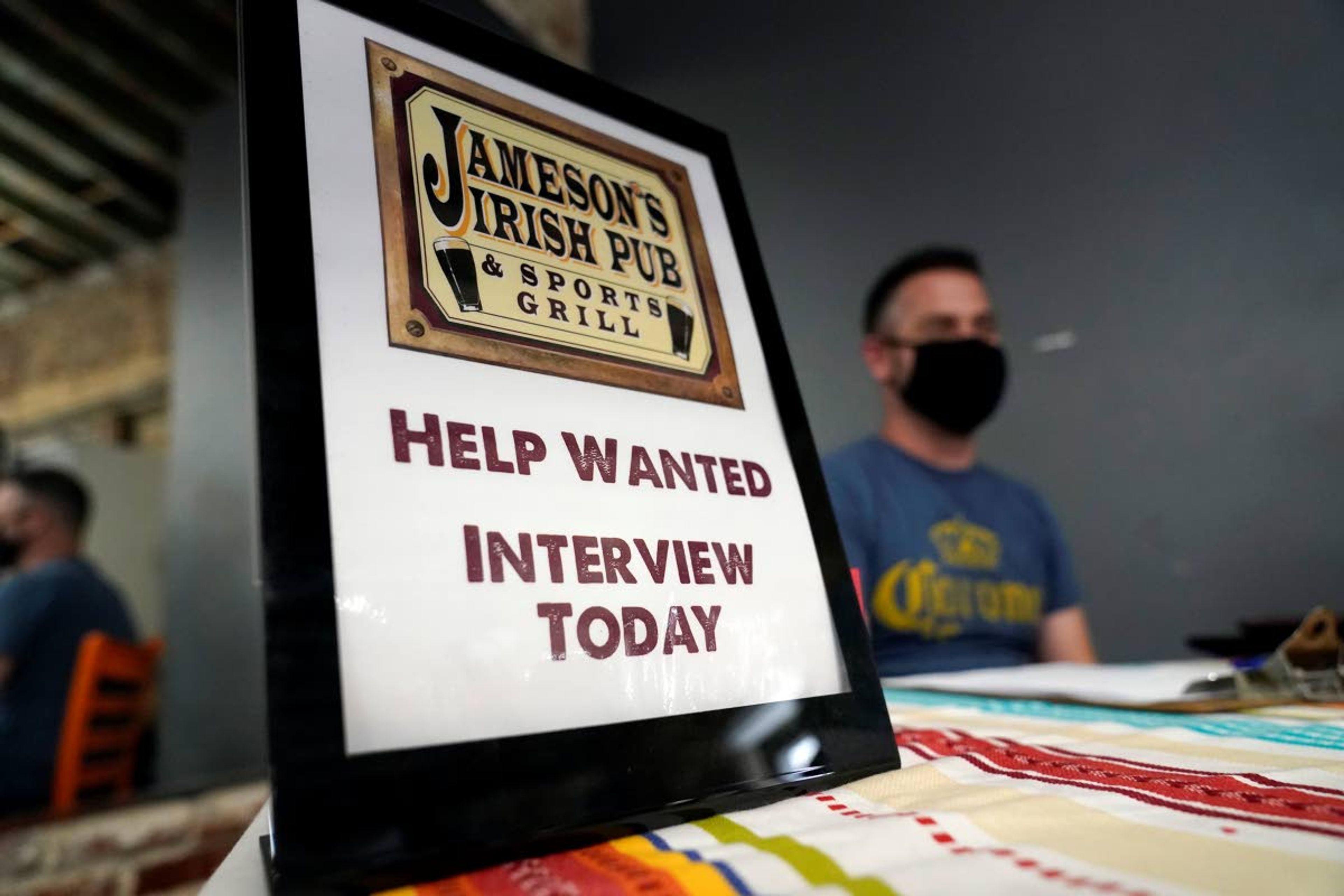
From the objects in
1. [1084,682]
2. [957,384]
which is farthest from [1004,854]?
[957,384]

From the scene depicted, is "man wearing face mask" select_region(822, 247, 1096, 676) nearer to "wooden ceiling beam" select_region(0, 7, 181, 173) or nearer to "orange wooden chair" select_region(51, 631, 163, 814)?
"orange wooden chair" select_region(51, 631, 163, 814)

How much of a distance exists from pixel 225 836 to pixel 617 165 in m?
2.12

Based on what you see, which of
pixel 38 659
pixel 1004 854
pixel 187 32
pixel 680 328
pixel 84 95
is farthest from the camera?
pixel 84 95

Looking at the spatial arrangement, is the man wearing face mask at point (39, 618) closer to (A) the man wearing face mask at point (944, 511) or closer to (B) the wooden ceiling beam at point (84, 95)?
(B) the wooden ceiling beam at point (84, 95)

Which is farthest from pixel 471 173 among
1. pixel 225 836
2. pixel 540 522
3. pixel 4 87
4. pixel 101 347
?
pixel 101 347

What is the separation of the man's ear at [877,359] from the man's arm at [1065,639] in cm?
49

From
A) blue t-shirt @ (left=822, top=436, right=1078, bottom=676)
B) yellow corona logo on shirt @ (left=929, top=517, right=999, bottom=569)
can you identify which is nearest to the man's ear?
blue t-shirt @ (left=822, top=436, right=1078, bottom=676)

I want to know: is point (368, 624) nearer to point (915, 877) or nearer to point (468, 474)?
point (468, 474)

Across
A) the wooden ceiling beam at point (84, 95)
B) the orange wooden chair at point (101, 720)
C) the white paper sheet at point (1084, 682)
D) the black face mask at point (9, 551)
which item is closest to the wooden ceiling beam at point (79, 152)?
the wooden ceiling beam at point (84, 95)

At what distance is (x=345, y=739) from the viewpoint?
0.28 m

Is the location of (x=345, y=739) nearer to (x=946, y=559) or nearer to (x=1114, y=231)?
(x=946, y=559)

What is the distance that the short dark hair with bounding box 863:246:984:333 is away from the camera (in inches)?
55.1

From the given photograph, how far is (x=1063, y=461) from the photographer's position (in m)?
1.30

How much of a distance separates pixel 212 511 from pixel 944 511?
3113 millimetres
